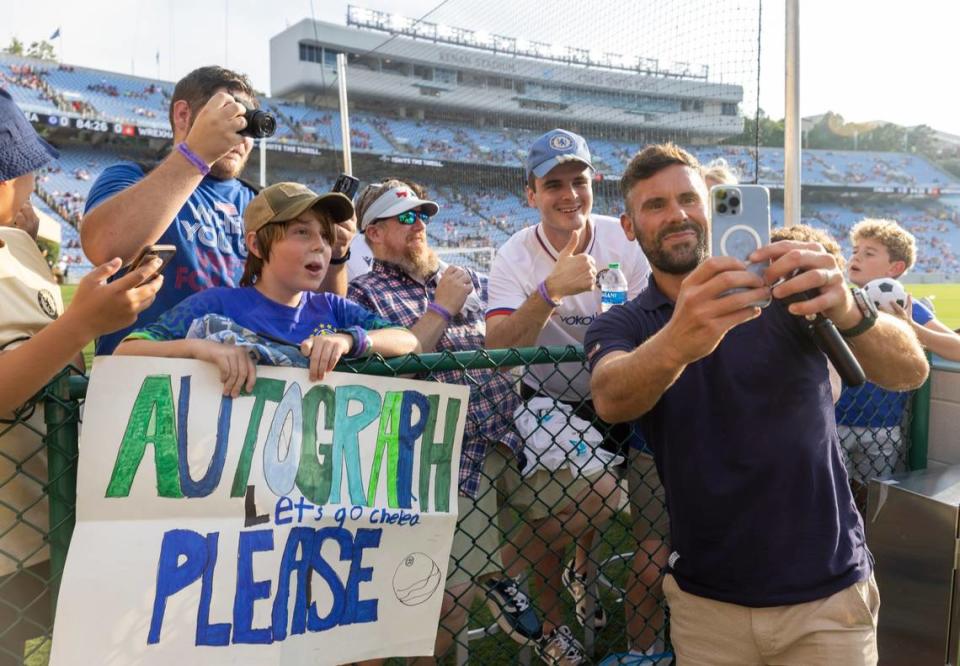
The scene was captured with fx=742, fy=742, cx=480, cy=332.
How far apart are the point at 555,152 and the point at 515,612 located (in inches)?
73.6

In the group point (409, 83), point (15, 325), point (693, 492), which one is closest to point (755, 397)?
point (693, 492)

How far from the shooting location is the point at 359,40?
49125mm

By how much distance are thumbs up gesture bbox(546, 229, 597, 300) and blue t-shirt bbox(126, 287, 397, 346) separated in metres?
0.62

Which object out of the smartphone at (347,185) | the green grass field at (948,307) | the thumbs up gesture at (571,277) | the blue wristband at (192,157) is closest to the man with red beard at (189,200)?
the blue wristband at (192,157)

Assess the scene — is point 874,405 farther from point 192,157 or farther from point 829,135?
point 829,135

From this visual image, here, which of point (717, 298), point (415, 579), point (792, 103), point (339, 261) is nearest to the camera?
point (717, 298)

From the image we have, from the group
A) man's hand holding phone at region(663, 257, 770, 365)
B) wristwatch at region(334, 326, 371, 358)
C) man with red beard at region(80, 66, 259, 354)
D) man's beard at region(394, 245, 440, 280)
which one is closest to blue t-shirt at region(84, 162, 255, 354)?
man with red beard at region(80, 66, 259, 354)

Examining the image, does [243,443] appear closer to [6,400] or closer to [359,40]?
[6,400]

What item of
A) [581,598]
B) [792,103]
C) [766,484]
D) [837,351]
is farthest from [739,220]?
[792,103]

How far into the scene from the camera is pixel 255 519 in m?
1.86

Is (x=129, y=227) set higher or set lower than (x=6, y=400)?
higher

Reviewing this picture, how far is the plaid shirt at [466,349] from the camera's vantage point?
8.59 ft

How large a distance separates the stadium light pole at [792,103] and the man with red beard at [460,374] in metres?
1.76

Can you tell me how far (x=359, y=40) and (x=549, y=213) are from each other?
50411 millimetres
